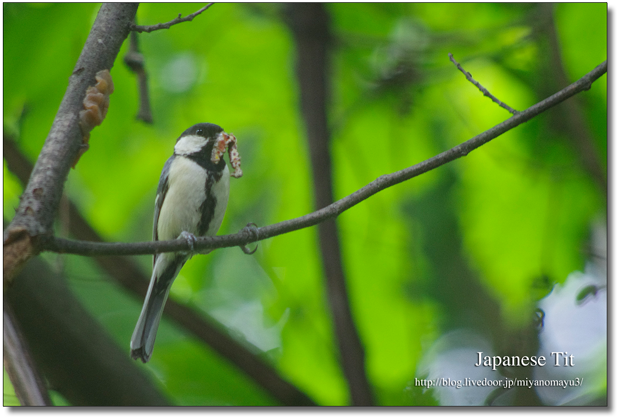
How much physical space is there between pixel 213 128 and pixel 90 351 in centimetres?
55

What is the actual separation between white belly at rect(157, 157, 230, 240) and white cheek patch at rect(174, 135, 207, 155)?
2 cm

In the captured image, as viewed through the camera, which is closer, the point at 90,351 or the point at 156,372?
the point at 90,351

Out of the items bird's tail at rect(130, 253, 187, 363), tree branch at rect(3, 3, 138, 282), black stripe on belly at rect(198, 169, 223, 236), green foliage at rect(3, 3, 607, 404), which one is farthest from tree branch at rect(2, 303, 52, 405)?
green foliage at rect(3, 3, 607, 404)

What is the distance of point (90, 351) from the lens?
1070mm

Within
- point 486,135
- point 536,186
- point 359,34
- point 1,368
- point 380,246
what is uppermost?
point 359,34

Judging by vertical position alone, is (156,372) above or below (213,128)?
below

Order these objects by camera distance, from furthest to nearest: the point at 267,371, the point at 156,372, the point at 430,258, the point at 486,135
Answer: the point at 430,258, the point at 156,372, the point at 267,371, the point at 486,135

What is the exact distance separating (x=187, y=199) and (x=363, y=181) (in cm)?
55

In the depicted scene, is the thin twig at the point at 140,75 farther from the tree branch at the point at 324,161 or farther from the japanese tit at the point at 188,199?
the tree branch at the point at 324,161

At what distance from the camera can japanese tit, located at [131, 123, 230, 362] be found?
43.4 inches

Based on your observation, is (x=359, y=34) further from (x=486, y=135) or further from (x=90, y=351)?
(x=90, y=351)

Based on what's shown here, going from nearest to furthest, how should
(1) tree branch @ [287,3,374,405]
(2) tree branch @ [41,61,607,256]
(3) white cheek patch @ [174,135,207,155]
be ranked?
(2) tree branch @ [41,61,607,256], (3) white cheek patch @ [174,135,207,155], (1) tree branch @ [287,3,374,405]

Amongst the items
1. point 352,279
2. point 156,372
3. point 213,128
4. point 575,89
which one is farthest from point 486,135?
point 156,372

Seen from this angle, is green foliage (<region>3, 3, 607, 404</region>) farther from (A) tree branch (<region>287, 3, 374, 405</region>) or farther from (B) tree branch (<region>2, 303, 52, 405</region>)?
(B) tree branch (<region>2, 303, 52, 405</region>)
